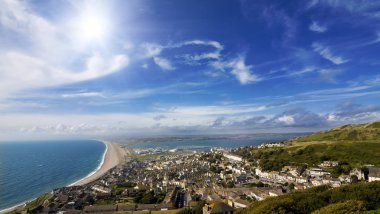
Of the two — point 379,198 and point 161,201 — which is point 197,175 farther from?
point 379,198

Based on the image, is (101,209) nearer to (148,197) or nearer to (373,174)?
(148,197)

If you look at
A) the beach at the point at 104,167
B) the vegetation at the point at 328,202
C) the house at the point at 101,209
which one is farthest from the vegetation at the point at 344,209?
the beach at the point at 104,167

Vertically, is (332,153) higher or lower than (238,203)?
higher

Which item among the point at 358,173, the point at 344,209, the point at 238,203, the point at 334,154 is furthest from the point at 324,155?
the point at 344,209

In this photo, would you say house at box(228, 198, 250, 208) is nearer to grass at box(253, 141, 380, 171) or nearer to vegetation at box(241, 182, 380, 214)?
vegetation at box(241, 182, 380, 214)

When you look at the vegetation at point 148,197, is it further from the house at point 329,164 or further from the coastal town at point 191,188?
the house at point 329,164

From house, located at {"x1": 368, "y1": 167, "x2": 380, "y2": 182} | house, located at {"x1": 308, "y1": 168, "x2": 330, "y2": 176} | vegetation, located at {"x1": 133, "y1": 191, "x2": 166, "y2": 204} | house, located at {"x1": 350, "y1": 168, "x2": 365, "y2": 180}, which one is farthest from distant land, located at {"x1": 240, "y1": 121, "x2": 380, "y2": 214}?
vegetation, located at {"x1": 133, "y1": 191, "x2": 166, "y2": 204}
